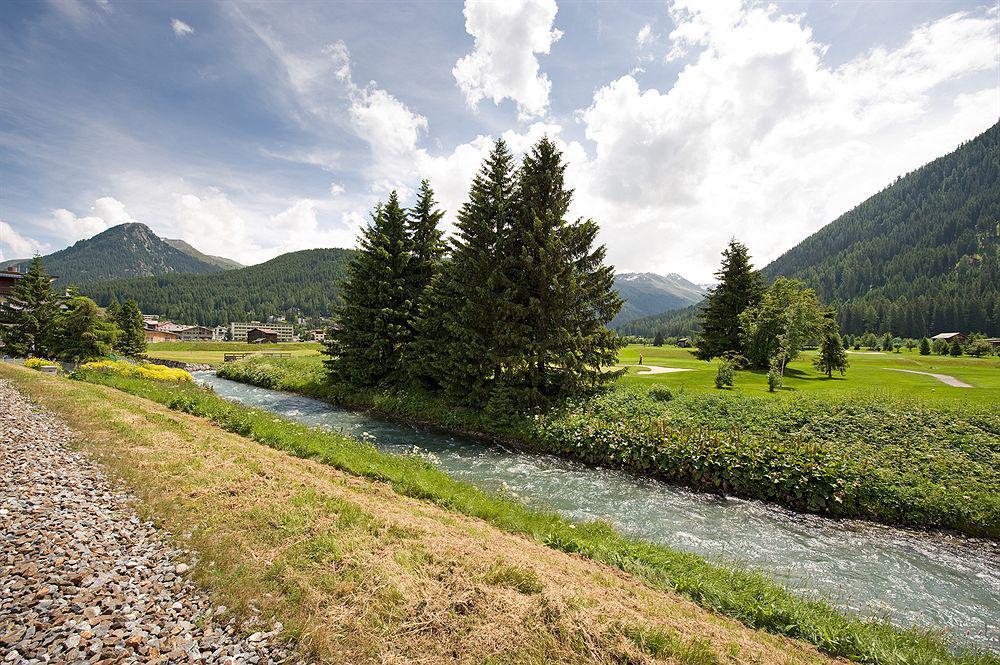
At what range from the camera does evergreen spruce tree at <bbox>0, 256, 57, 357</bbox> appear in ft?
133

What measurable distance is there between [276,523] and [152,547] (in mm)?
1662

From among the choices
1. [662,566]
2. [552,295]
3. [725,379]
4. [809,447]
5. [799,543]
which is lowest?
[799,543]

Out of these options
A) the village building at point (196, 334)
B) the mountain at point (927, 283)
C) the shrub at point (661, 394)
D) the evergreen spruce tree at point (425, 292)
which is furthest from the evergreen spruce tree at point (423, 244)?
the village building at point (196, 334)

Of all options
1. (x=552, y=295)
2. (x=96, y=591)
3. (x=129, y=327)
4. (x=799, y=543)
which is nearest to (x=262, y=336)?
(x=129, y=327)

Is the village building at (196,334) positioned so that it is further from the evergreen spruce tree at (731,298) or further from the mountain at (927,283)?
the mountain at (927,283)

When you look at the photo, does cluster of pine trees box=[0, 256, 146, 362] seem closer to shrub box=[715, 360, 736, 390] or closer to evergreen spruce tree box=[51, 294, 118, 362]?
evergreen spruce tree box=[51, 294, 118, 362]

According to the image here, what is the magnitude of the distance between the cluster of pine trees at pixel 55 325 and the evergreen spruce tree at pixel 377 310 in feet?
82.5

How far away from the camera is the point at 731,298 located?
123 ft

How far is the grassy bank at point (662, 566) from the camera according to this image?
20.6 ft

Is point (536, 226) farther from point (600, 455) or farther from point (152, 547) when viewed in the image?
point (152, 547)

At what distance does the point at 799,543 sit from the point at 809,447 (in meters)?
4.39

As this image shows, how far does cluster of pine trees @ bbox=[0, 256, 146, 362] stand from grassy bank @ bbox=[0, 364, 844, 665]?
35903mm

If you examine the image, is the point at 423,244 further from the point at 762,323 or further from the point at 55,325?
the point at 55,325

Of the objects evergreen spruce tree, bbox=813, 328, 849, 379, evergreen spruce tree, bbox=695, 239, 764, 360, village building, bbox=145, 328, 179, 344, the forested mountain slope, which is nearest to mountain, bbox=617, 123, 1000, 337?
the forested mountain slope
